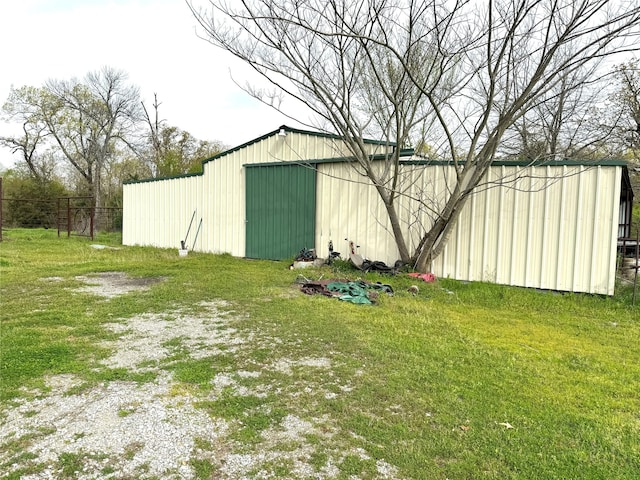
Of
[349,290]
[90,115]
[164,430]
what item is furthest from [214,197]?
[90,115]

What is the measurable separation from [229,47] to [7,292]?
502 cm

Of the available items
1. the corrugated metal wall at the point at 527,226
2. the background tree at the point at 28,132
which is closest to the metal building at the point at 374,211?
the corrugated metal wall at the point at 527,226

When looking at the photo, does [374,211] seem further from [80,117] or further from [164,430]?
[80,117]

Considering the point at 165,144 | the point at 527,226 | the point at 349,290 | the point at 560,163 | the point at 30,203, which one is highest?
the point at 165,144

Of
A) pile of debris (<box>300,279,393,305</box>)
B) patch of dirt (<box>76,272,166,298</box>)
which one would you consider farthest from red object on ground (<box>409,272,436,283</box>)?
patch of dirt (<box>76,272,166,298</box>)

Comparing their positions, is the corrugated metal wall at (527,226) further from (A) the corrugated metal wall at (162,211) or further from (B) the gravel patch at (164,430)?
(A) the corrugated metal wall at (162,211)

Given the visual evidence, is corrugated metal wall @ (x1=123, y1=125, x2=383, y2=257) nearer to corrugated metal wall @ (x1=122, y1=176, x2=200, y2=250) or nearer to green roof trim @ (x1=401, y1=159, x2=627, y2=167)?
corrugated metal wall @ (x1=122, y1=176, x2=200, y2=250)

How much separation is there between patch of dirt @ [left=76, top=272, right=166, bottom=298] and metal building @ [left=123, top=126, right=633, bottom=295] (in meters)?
3.43

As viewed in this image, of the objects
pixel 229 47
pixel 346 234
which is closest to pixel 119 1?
pixel 229 47

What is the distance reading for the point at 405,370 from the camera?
3053 mm

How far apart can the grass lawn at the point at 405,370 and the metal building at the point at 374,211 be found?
30.1 inches

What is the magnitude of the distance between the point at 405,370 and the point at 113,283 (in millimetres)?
5361

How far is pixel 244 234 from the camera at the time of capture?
1023 cm

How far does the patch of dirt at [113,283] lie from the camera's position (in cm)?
585
